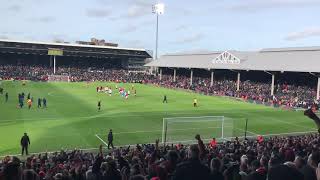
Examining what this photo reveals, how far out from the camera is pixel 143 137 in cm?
2947

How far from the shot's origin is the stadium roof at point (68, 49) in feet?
316

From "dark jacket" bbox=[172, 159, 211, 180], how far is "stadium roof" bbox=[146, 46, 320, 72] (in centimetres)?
5065

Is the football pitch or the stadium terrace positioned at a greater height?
the stadium terrace

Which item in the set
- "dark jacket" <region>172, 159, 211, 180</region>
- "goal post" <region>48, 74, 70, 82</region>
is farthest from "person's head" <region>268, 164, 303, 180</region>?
"goal post" <region>48, 74, 70, 82</region>

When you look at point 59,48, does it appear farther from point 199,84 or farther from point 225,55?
point 225,55

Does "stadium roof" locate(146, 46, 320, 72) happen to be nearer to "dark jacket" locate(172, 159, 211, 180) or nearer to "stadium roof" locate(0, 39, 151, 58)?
"stadium roof" locate(0, 39, 151, 58)

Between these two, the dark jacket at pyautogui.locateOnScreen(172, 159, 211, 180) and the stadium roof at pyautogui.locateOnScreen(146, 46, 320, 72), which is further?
the stadium roof at pyautogui.locateOnScreen(146, 46, 320, 72)

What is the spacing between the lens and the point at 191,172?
5.95m

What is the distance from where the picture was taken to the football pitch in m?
28.0

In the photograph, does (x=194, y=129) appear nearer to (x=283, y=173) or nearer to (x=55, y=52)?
(x=283, y=173)

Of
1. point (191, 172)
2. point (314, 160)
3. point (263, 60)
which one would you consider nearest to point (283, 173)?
point (191, 172)

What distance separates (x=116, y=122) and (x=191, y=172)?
97.6ft

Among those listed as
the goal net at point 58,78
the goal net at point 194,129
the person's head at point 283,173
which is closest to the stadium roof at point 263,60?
the goal net at point 58,78

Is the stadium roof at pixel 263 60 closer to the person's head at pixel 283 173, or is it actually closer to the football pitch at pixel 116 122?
the football pitch at pixel 116 122
